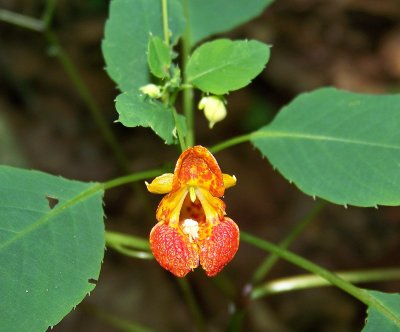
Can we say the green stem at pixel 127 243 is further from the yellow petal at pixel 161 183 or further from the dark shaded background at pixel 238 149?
the dark shaded background at pixel 238 149

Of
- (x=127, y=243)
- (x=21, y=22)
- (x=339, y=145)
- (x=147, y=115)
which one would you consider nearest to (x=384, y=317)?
(x=339, y=145)

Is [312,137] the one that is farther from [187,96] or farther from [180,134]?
[180,134]

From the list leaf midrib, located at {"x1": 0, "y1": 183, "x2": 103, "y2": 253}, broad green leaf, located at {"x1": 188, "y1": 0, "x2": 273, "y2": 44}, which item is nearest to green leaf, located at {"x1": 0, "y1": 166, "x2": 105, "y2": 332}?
leaf midrib, located at {"x1": 0, "y1": 183, "x2": 103, "y2": 253}

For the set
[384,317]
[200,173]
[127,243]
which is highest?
[200,173]

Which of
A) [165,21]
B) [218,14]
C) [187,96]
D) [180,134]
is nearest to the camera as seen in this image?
[180,134]

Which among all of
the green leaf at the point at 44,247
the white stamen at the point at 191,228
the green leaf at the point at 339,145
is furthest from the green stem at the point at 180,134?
the green leaf at the point at 339,145

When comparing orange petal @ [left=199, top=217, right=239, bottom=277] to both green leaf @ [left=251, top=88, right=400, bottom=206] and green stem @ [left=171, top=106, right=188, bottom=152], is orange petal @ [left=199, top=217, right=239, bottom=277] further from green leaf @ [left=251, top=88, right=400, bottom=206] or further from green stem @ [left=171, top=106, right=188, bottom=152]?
green leaf @ [left=251, top=88, right=400, bottom=206]

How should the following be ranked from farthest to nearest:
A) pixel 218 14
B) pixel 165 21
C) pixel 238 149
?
pixel 238 149, pixel 218 14, pixel 165 21
